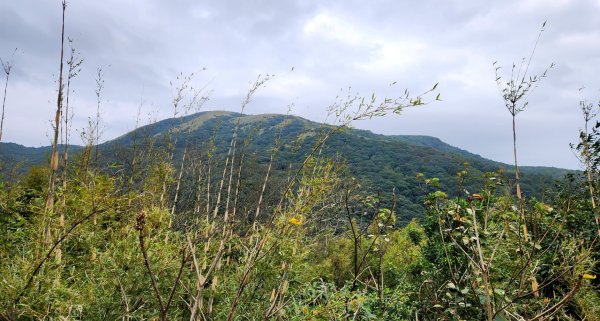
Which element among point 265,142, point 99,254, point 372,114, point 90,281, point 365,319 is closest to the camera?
point 372,114

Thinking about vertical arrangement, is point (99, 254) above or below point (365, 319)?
above

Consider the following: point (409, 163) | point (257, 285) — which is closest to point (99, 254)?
point (257, 285)

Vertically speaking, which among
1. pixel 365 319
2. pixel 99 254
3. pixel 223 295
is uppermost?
pixel 99 254

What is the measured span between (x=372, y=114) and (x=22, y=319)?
2521 mm

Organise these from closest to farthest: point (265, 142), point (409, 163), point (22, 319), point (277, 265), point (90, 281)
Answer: point (22, 319)
point (90, 281)
point (277, 265)
point (409, 163)
point (265, 142)

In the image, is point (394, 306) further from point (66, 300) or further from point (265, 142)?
point (265, 142)

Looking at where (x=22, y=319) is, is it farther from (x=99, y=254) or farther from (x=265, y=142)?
(x=265, y=142)

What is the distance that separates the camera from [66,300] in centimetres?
227

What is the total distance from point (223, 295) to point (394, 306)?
6.62ft

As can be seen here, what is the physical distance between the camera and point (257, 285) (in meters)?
3.46

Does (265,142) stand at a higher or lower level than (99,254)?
higher

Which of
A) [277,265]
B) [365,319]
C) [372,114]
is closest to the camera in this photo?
[372,114]

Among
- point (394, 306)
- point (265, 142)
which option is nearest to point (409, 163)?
point (265, 142)

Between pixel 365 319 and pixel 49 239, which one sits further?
pixel 365 319
